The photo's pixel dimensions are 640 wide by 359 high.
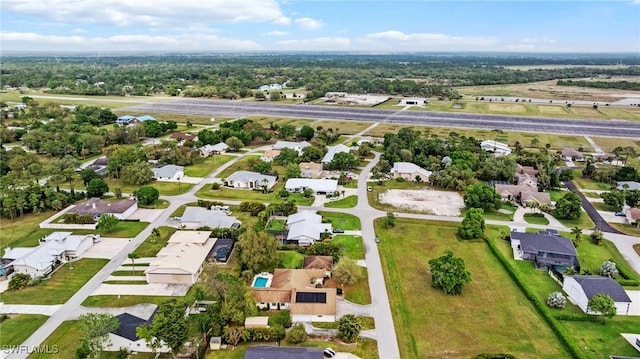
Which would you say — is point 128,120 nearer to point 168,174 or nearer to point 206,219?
point 168,174

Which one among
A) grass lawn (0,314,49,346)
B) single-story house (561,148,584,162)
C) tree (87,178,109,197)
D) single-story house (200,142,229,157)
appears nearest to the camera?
grass lawn (0,314,49,346)

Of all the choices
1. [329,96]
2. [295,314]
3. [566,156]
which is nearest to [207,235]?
[295,314]

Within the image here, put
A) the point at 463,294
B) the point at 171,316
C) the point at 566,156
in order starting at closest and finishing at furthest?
the point at 171,316 → the point at 463,294 → the point at 566,156

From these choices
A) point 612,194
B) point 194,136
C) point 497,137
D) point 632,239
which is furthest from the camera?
point 497,137

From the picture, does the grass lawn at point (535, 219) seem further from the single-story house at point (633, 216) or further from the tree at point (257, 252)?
the tree at point (257, 252)

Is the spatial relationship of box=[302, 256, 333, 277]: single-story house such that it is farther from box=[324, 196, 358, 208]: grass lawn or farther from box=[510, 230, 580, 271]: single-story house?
box=[510, 230, 580, 271]: single-story house

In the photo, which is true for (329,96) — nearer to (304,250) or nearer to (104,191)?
(104,191)

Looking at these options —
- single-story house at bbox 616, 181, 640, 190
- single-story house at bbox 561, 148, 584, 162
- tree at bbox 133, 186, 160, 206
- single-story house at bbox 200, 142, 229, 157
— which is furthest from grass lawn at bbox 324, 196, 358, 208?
single-story house at bbox 561, 148, 584, 162
